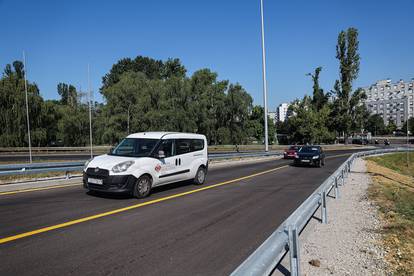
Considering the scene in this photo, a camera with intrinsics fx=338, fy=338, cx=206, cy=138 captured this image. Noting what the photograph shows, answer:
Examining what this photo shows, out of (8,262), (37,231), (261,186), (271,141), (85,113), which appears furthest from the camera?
(271,141)

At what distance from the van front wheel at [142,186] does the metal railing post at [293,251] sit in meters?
6.20

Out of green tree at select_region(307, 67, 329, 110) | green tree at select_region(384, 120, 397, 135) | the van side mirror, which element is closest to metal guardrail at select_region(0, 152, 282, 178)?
the van side mirror

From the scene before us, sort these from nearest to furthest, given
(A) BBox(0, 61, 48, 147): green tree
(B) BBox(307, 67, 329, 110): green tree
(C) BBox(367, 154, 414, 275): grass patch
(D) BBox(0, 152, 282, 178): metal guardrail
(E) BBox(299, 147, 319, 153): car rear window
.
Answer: (C) BBox(367, 154, 414, 275): grass patch
(D) BBox(0, 152, 282, 178): metal guardrail
(E) BBox(299, 147, 319, 153): car rear window
(A) BBox(0, 61, 48, 147): green tree
(B) BBox(307, 67, 329, 110): green tree

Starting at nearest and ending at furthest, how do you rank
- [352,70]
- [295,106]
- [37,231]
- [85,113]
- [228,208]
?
[37,231] → [228,208] → [85,113] → [352,70] → [295,106]

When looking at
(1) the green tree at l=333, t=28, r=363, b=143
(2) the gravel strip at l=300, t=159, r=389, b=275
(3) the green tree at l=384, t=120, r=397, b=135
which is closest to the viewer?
(2) the gravel strip at l=300, t=159, r=389, b=275

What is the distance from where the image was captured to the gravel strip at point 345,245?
4633 millimetres

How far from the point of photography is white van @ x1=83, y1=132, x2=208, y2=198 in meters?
9.34

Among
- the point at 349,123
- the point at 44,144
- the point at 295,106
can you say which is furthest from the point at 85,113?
the point at 349,123

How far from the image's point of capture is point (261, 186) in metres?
13.1

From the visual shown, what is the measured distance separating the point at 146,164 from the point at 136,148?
1.04 meters

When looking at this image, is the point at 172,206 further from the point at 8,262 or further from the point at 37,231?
the point at 8,262

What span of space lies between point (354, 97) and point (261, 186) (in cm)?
6045

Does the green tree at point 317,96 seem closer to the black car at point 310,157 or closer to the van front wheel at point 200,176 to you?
the black car at point 310,157

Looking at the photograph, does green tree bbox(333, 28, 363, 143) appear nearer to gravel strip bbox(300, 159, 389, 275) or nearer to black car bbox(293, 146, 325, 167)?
black car bbox(293, 146, 325, 167)
